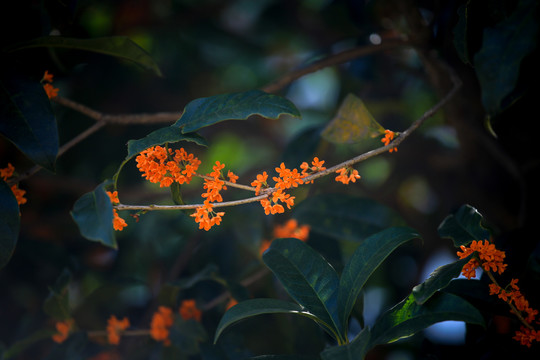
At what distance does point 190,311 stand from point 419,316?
82 centimetres

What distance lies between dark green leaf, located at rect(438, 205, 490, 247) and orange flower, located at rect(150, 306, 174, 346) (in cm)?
91

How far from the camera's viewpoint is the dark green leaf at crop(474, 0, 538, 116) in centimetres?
85

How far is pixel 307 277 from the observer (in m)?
1.11

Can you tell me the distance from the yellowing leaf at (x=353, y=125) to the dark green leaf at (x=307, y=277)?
0.31m

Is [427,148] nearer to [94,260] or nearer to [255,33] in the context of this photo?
[255,33]

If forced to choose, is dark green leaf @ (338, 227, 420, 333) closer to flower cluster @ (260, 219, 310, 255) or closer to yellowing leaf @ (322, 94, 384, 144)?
yellowing leaf @ (322, 94, 384, 144)

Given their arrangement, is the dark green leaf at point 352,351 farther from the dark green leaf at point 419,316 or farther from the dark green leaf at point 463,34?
the dark green leaf at point 463,34

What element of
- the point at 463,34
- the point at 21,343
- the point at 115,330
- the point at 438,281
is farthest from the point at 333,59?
the point at 21,343

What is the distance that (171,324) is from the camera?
1.49 m

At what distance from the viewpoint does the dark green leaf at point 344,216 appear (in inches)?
56.9

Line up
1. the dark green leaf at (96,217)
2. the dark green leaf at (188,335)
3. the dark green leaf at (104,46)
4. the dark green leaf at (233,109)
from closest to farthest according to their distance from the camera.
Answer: the dark green leaf at (96,217) < the dark green leaf at (233,109) < the dark green leaf at (104,46) < the dark green leaf at (188,335)

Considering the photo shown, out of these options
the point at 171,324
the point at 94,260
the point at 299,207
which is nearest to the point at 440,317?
the point at 299,207

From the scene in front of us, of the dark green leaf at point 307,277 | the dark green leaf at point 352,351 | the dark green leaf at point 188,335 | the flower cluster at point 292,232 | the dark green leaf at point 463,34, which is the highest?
the dark green leaf at point 463,34

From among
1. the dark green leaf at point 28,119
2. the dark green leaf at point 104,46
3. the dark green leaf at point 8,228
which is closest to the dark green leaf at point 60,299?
the dark green leaf at point 8,228
